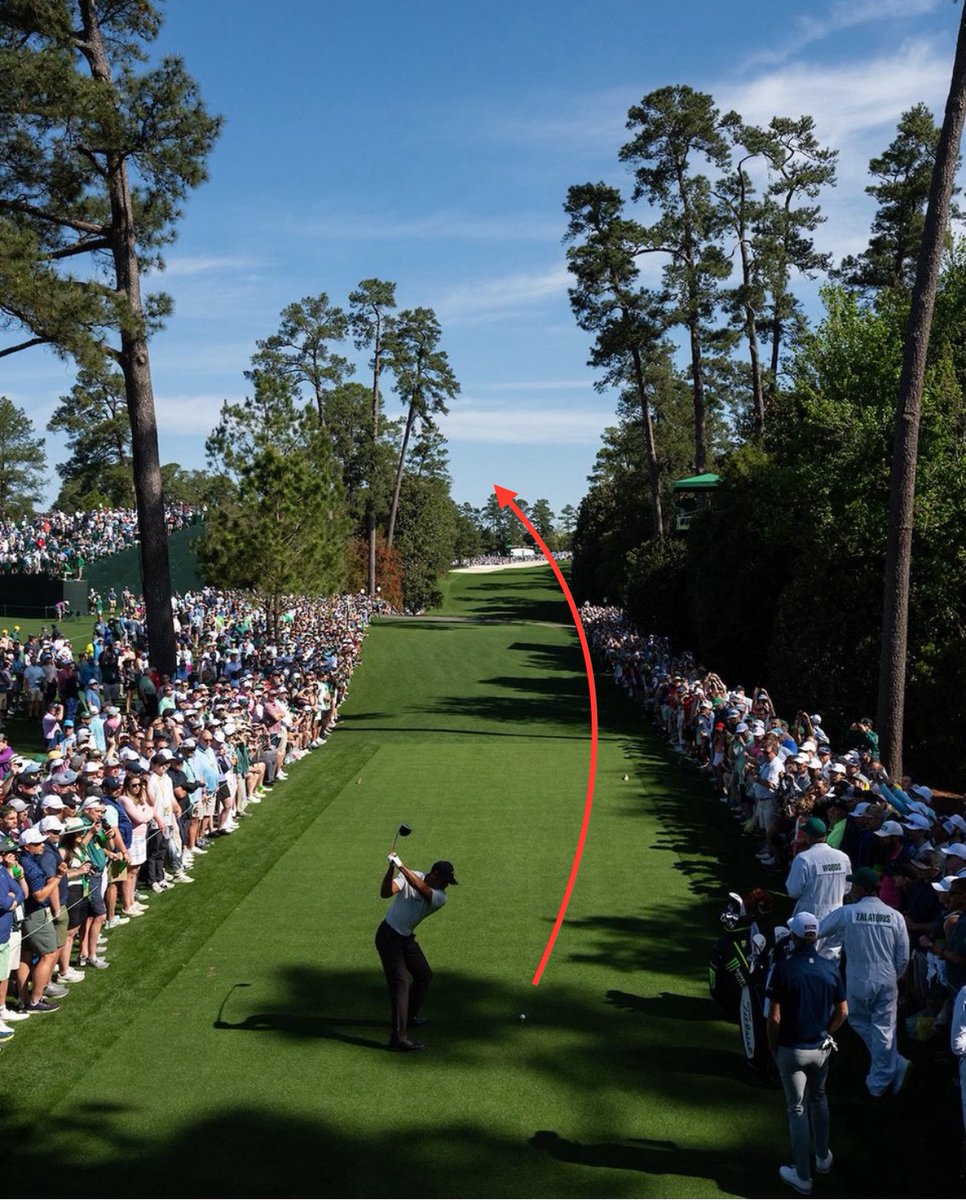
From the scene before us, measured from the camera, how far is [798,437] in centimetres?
2459

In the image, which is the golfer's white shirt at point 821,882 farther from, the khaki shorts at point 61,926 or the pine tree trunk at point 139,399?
the pine tree trunk at point 139,399

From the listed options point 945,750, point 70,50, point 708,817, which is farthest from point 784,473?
point 70,50

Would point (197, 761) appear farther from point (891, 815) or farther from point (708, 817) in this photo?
point (891, 815)

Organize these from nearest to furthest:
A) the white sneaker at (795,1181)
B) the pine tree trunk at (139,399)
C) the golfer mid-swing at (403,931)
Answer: the white sneaker at (795,1181), the golfer mid-swing at (403,931), the pine tree trunk at (139,399)

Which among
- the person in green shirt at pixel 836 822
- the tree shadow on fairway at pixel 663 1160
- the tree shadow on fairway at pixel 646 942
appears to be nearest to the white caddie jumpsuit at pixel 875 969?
the tree shadow on fairway at pixel 663 1160

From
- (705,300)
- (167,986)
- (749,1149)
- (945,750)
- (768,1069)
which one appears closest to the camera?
(749,1149)

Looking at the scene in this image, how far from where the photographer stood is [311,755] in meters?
23.2

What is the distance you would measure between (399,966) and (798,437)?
62.0ft

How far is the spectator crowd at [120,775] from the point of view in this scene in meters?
9.62

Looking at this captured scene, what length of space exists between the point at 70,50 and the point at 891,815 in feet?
63.1

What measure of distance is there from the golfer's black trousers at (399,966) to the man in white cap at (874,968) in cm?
317

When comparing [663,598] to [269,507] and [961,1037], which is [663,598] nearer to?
[269,507]

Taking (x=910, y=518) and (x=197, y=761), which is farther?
(x=910, y=518)

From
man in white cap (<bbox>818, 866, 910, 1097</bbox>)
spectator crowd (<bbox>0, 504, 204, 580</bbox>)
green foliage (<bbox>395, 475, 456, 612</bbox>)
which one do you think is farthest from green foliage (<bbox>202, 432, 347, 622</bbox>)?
green foliage (<bbox>395, 475, 456, 612</bbox>)
